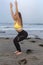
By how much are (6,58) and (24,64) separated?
2.71 feet

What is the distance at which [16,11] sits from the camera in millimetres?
7430

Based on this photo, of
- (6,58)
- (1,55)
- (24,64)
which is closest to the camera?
(24,64)

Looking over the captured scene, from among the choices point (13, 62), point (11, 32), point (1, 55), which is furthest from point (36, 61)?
point (11, 32)

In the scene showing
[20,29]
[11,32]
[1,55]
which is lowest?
[11,32]

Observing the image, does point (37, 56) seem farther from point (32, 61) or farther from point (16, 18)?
point (16, 18)

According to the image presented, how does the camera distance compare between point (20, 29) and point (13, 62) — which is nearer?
point (13, 62)

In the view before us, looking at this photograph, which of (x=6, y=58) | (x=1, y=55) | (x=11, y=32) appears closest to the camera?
(x=6, y=58)

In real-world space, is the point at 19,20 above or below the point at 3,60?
above

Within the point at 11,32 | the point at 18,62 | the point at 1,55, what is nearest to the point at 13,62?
the point at 18,62

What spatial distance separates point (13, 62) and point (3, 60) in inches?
12.3

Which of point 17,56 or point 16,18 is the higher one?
point 16,18

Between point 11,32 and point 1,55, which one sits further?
point 11,32

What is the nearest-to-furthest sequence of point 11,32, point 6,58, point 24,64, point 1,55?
point 24,64 < point 6,58 < point 1,55 < point 11,32

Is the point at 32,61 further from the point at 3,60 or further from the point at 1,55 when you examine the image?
the point at 1,55
